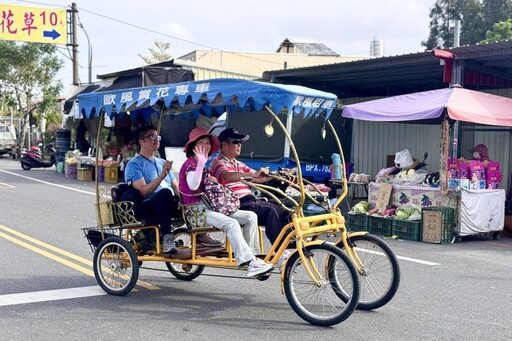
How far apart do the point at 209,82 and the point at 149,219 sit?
1546 millimetres

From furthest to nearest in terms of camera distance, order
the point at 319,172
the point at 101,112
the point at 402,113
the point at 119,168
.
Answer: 1. the point at 119,168
2. the point at 319,172
3. the point at 402,113
4. the point at 101,112

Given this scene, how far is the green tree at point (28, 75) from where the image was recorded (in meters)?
33.3

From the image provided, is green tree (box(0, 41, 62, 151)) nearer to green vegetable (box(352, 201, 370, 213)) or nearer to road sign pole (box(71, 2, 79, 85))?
road sign pole (box(71, 2, 79, 85))

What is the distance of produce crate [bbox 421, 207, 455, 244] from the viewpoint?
10453 mm

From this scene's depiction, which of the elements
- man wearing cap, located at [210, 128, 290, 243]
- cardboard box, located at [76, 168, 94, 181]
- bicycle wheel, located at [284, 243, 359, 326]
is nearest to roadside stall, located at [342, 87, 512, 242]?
man wearing cap, located at [210, 128, 290, 243]

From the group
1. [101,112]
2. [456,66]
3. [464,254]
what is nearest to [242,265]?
[101,112]

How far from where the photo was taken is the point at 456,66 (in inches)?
500

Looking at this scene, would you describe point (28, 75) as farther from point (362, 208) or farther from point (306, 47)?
point (362, 208)

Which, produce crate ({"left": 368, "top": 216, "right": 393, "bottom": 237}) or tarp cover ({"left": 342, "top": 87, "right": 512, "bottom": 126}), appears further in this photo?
produce crate ({"left": 368, "top": 216, "right": 393, "bottom": 237})

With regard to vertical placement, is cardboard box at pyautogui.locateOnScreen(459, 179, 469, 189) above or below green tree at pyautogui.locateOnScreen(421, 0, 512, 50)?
below

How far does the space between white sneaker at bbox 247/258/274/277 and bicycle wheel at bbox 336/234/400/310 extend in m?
0.72

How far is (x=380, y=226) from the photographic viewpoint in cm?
1133

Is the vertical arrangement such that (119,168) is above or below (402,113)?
below

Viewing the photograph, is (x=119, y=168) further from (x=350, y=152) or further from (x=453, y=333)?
(x=453, y=333)
